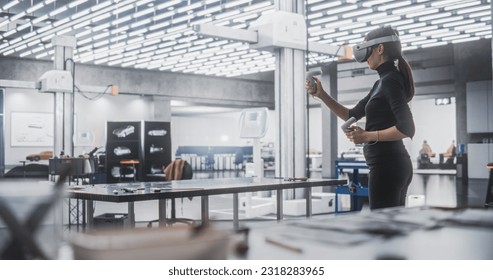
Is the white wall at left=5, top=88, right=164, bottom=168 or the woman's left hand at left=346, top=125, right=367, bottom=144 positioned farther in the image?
the white wall at left=5, top=88, right=164, bottom=168

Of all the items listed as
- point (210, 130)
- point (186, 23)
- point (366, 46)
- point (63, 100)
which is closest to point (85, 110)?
point (63, 100)

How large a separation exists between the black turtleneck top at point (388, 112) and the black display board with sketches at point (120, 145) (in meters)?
8.60

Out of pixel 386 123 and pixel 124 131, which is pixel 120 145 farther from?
pixel 386 123

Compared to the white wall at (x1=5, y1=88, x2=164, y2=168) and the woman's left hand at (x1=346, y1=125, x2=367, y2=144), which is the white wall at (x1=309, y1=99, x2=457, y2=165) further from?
the woman's left hand at (x1=346, y1=125, x2=367, y2=144)

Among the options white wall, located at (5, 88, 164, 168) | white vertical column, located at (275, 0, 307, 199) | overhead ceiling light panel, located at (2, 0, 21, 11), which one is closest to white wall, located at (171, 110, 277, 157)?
white wall, located at (5, 88, 164, 168)

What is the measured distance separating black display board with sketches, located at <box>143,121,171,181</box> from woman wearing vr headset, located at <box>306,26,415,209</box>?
8.56m

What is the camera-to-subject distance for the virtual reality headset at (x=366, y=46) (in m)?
1.97

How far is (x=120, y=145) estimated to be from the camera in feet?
34.4

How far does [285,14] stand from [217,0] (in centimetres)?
434

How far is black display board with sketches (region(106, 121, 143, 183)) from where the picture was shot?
33.9 ft

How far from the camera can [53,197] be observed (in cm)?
66

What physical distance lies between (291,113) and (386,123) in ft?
15.2

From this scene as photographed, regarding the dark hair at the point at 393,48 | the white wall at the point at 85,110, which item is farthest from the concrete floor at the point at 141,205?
the white wall at the point at 85,110
